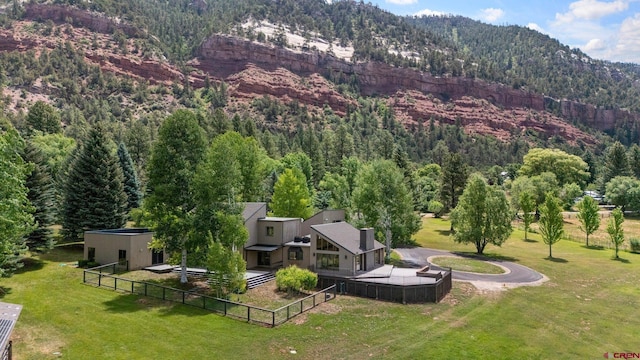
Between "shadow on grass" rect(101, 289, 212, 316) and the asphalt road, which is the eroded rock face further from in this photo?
"shadow on grass" rect(101, 289, 212, 316)

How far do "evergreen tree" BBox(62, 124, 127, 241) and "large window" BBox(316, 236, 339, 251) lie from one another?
19.9m

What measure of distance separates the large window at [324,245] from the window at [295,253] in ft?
7.72

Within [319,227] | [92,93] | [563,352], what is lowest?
[563,352]

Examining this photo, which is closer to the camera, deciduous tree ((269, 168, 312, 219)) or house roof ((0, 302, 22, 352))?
house roof ((0, 302, 22, 352))

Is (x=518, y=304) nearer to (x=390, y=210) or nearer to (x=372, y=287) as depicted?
(x=372, y=287)

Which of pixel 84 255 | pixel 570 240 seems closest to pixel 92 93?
pixel 84 255

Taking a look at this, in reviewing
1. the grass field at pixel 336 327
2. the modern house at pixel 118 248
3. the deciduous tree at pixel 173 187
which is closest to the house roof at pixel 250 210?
the deciduous tree at pixel 173 187

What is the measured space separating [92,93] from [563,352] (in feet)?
474

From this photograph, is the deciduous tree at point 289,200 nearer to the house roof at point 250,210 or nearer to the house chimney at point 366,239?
the house roof at point 250,210

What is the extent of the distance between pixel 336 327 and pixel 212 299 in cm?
881

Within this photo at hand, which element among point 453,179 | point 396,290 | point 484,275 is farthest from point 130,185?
point 453,179

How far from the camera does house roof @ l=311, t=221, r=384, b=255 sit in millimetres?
38344

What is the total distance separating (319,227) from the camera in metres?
39.9

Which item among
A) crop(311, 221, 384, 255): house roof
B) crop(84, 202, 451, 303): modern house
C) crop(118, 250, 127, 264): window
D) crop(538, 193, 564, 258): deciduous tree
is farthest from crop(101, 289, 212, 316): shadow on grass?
crop(538, 193, 564, 258): deciduous tree
